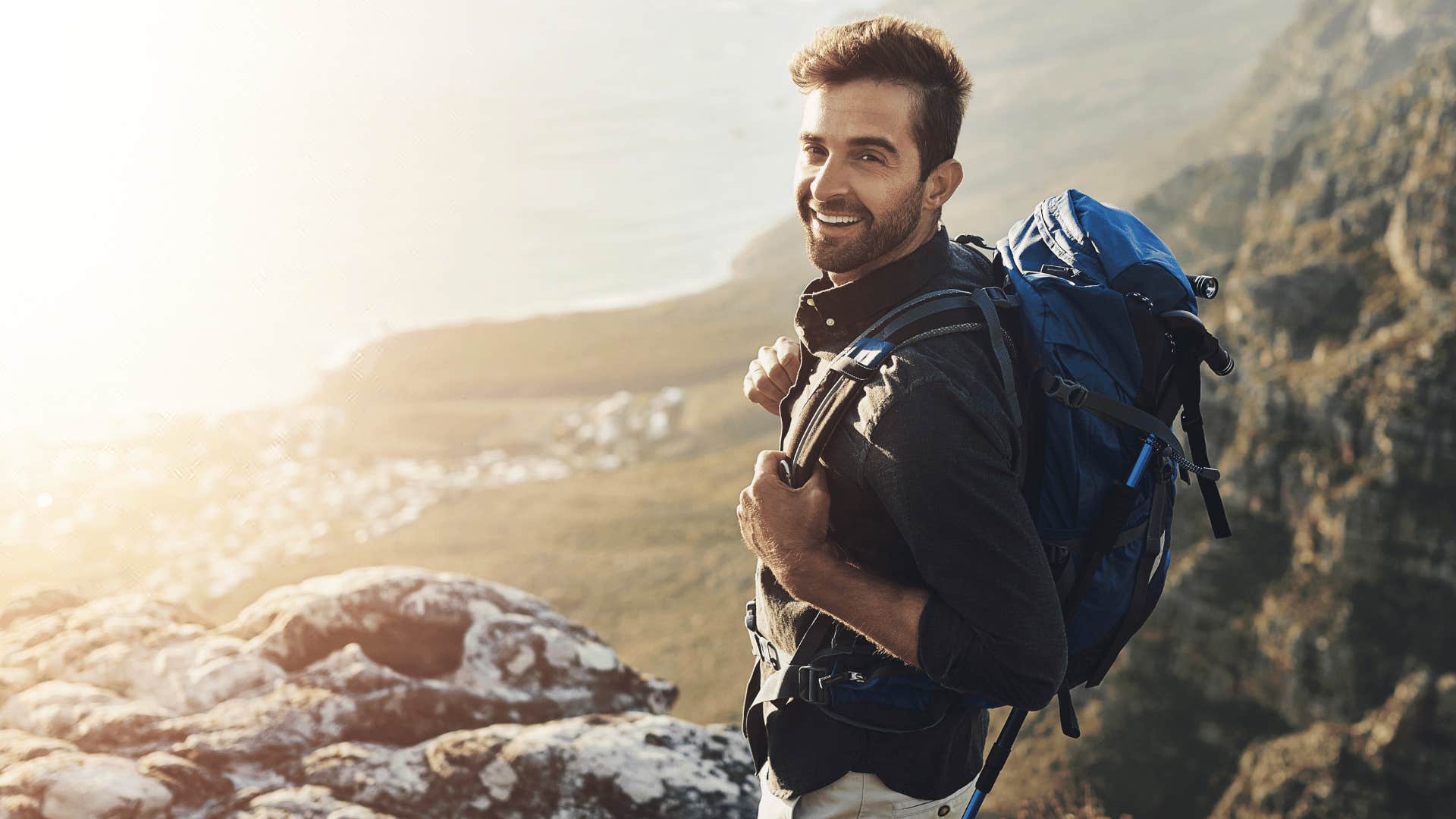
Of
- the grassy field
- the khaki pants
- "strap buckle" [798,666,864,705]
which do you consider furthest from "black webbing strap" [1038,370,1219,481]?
the grassy field

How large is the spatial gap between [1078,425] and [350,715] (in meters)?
6.74

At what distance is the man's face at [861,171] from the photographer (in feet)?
12.6

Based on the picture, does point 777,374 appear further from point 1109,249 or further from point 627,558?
point 627,558

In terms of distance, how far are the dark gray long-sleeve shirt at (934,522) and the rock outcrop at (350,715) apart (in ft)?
11.5

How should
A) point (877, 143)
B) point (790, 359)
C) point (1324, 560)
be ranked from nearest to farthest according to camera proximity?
1. point (877, 143)
2. point (790, 359)
3. point (1324, 560)

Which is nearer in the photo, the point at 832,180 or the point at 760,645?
the point at 832,180

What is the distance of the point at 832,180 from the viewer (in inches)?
154

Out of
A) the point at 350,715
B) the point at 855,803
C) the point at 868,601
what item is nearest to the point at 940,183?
the point at 868,601

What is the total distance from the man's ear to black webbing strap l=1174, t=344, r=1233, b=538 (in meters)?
1.16

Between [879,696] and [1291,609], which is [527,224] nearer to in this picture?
[1291,609]

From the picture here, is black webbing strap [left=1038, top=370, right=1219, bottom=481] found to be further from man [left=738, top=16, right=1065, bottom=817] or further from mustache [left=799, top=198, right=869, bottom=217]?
mustache [left=799, top=198, right=869, bottom=217]

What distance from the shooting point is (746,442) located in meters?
76.5

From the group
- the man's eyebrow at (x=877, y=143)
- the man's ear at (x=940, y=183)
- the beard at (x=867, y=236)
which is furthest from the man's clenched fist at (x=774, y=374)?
the man's eyebrow at (x=877, y=143)

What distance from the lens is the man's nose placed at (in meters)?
3.90
